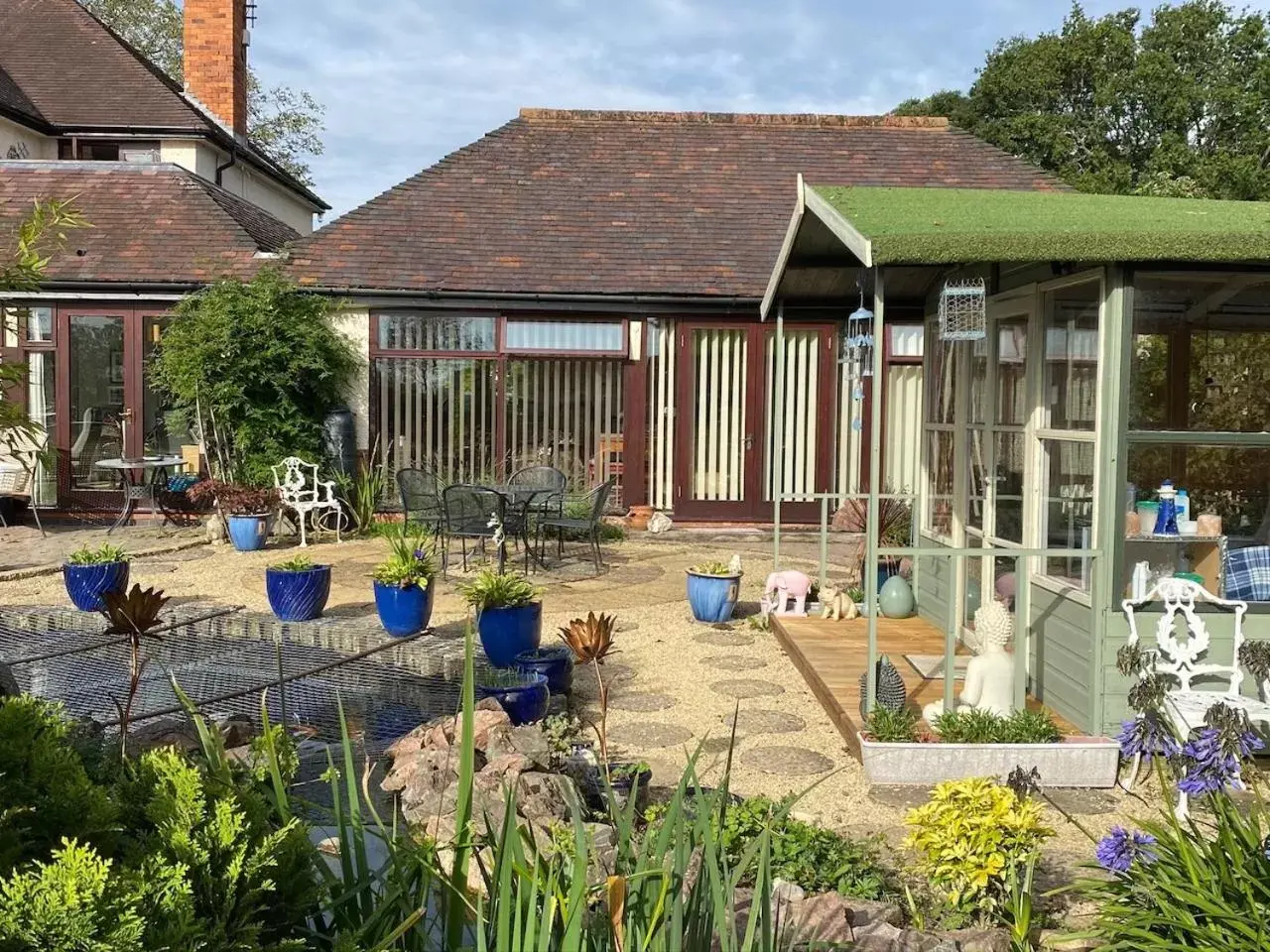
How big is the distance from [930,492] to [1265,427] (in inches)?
115

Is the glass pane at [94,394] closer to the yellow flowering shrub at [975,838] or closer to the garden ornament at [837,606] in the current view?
the garden ornament at [837,606]

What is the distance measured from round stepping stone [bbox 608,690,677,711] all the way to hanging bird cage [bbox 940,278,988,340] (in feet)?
8.60

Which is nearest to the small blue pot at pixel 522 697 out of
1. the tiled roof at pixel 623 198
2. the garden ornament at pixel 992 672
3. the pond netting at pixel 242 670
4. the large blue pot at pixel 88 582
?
the pond netting at pixel 242 670

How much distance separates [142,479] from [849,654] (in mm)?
10429

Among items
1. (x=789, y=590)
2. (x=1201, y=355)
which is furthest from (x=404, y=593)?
(x=1201, y=355)

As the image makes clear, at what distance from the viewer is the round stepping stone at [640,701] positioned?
245 inches

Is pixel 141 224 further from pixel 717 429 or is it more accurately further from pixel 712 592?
pixel 712 592

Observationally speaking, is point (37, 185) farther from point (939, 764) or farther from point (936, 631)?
point (939, 764)

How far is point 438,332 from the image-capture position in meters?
13.7

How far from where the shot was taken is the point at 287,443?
13227 mm

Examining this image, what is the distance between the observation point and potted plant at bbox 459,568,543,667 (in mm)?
6543

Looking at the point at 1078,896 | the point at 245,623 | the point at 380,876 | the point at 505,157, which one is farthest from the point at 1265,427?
the point at 505,157

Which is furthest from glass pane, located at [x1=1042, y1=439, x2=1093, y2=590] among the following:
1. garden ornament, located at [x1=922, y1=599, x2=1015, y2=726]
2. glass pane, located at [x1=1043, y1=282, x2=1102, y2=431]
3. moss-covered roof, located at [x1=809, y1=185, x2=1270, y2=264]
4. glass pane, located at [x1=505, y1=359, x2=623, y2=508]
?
glass pane, located at [x1=505, y1=359, x2=623, y2=508]

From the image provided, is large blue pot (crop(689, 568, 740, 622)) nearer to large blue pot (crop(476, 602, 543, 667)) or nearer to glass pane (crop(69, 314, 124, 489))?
large blue pot (crop(476, 602, 543, 667))
